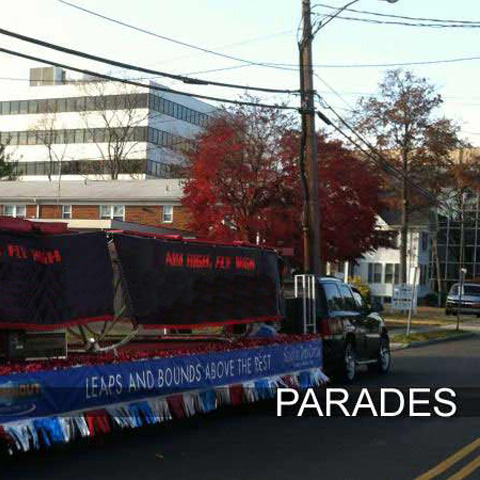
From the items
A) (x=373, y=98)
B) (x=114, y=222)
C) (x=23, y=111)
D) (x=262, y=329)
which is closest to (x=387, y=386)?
(x=262, y=329)

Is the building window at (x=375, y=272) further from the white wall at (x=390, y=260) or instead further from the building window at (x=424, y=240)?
the building window at (x=424, y=240)

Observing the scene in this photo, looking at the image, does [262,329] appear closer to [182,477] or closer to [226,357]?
[226,357]

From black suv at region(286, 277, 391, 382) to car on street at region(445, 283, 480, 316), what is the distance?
33.1 m

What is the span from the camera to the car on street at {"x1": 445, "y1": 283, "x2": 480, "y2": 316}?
50000 millimetres

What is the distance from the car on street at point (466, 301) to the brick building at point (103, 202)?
52.3 feet

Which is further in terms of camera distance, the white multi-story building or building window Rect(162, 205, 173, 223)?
the white multi-story building

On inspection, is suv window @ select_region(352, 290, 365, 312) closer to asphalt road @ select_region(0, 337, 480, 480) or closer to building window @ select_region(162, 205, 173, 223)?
asphalt road @ select_region(0, 337, 480, 480)

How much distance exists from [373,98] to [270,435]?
43.0 m

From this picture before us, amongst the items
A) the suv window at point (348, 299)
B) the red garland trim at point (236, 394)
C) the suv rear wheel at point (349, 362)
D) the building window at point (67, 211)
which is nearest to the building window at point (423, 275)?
the building window at point (67, 211)

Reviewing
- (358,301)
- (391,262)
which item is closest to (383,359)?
(358,301)

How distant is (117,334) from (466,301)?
41010mm

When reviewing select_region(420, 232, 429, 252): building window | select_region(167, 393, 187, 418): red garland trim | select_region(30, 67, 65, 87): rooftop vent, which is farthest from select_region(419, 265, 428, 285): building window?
select_region(167, 393, 187, 418): red garland trim

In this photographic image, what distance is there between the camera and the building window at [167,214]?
52.5 metres

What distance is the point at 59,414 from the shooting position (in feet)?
27.6
